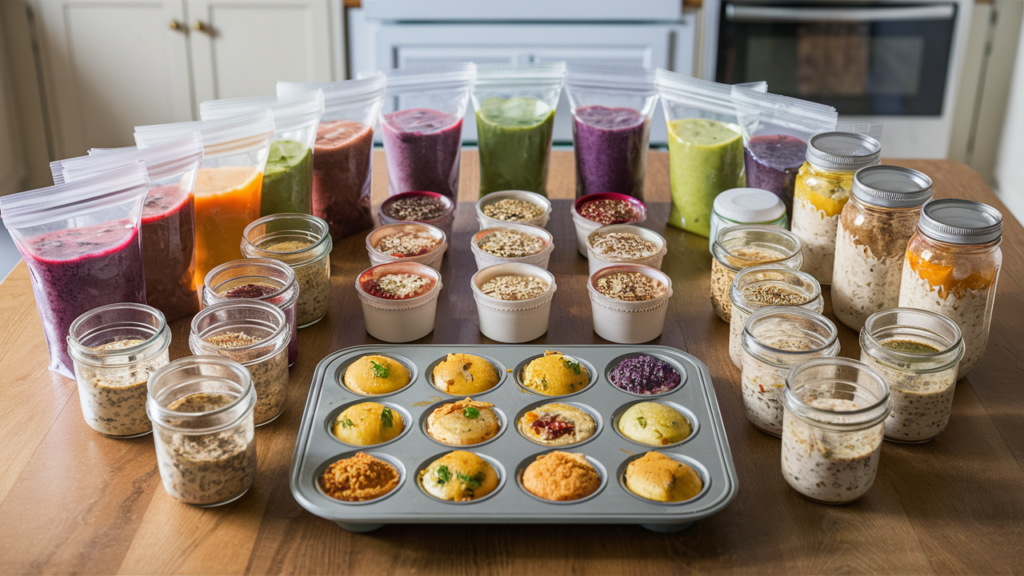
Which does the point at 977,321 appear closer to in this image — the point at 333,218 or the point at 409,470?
the point at 409,470

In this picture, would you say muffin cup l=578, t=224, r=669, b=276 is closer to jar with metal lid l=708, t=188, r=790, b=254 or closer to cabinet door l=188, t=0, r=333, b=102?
jar with metal lid l=708, t=188, r=790, b=254

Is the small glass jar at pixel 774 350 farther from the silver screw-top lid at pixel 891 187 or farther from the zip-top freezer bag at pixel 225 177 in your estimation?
the zip-top freezer bag at pixel 225 177

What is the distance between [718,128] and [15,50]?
11.4 ft

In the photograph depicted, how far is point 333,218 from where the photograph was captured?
2281 millimetres

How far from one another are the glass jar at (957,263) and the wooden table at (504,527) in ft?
0.64

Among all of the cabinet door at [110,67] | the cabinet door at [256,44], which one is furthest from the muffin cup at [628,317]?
the cabinet door at [110,67]

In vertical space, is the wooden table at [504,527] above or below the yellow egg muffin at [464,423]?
below

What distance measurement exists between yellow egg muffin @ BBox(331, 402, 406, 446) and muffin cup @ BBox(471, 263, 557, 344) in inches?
13.7

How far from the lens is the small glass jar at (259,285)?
169 centimetres

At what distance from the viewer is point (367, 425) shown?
1503mm

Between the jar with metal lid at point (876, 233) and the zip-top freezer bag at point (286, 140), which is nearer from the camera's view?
the jar with metal lid at point (876, 233)

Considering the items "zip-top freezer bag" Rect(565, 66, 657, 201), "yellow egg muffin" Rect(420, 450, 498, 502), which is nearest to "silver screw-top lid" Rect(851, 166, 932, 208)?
"zip-top freezer bag" Rect(565, 66, 657, 201)

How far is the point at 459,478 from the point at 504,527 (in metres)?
0.10

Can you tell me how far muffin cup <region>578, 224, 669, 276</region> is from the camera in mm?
1958
